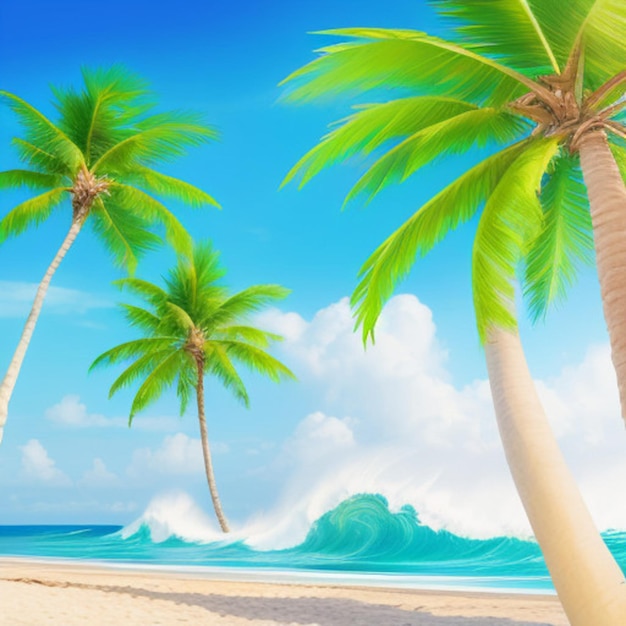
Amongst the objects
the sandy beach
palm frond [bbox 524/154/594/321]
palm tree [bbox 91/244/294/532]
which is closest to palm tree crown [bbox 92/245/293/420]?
palm tree [bbox 91/244/294/532]

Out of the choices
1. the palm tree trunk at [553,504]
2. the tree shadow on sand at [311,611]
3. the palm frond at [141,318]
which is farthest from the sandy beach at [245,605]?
the palm frond at [141,318]

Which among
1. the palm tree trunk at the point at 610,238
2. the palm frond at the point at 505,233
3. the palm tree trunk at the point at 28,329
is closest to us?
the palm tree trunk at the point at 610,238

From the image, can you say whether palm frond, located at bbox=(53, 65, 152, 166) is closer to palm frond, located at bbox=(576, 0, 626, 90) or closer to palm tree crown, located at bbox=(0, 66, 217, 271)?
palm tree crown, located at bbox=(0, 66, 217, 271)

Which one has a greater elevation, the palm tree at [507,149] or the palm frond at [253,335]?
the palm frond at [253,335]

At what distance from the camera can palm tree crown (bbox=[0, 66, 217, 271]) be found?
14.3 metres

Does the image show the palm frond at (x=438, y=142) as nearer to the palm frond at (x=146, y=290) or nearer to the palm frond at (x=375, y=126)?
the palm frond at (x=375, y=126)

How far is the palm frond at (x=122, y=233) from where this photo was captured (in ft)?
51.3

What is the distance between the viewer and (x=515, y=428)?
582cm

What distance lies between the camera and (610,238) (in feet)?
18.0

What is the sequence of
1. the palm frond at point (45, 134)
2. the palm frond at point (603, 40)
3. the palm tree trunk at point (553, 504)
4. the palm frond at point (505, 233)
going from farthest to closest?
the palm frond at point (45, 134) → the palm frond at point (505, 233) → the palm frond at point (603, 40) → the palm tree trunk at point (553, 504)

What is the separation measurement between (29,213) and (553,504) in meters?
12.7

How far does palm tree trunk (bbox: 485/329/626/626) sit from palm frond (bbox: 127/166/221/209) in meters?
10.1

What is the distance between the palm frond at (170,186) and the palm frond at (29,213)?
5.39 feet

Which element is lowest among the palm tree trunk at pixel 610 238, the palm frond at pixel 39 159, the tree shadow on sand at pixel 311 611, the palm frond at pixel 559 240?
the tree shadow on sand at pixel 311 611
